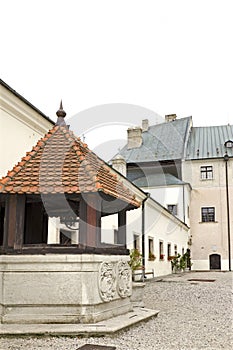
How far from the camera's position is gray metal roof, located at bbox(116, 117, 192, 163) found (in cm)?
3602

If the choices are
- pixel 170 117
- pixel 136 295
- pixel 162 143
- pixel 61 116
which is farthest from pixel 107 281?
pixel 170 117

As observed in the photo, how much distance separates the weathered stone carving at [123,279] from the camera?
289 inches

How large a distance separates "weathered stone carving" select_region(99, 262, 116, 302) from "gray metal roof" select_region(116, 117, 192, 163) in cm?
2871

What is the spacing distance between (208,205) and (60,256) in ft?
96.3

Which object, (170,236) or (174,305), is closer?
→ (174,305)

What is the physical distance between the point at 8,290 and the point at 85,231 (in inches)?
61.1

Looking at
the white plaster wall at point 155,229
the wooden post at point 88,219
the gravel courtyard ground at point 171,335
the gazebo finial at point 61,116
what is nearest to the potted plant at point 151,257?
Result: the white plaster wall at point 155,229

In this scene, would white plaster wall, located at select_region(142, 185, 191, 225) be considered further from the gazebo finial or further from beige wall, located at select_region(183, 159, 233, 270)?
the gazebo finial

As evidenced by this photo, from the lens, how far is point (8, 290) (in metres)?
6.54

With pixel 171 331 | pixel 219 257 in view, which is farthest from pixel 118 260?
pixel 219 257

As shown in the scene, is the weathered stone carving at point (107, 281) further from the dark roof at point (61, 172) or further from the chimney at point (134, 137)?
the chimney at point (134, 137)

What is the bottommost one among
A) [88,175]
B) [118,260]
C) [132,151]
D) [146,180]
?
[118,260]

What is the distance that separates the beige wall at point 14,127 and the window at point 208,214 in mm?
26313

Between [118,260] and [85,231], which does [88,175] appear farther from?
[118,260]
